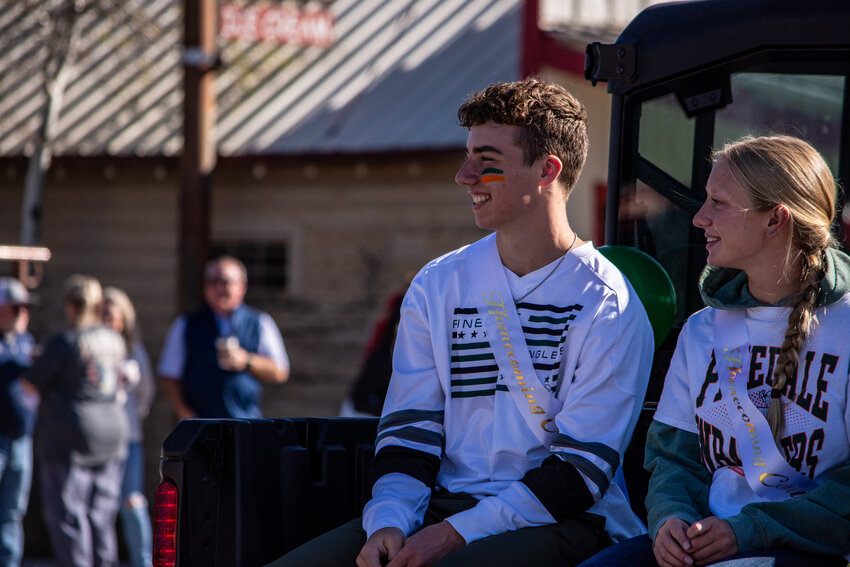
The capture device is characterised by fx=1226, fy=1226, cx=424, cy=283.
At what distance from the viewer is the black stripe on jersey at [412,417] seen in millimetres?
3592

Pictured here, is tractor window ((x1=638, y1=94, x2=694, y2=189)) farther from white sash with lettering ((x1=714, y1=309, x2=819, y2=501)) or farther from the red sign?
the red sign

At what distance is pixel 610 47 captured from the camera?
4.41 meters

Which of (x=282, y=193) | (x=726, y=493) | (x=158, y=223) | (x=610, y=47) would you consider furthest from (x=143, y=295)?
(x=726, y=493)

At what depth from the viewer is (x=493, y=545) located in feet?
10.7

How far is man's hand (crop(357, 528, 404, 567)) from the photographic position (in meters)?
3.28

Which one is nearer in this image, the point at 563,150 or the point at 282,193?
the point at 563,150

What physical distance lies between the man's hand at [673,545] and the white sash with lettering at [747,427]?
0.75ft

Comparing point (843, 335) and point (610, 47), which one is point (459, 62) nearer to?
point (610, 47)

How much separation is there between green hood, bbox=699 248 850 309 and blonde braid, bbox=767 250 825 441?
1.2 inches

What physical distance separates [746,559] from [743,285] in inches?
29.6

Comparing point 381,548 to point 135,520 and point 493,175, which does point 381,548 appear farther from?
point 135,520

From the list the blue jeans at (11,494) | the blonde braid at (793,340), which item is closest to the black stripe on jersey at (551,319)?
the blonde braid at (793,340)

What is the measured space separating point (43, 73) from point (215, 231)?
2.45 meters

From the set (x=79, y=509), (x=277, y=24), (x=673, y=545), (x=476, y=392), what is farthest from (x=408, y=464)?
(x=277, y=24)
